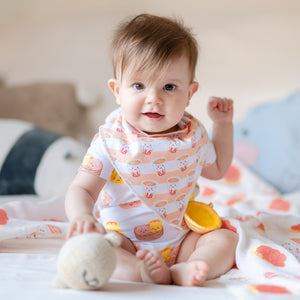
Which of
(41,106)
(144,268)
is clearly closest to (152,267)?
(144,268)

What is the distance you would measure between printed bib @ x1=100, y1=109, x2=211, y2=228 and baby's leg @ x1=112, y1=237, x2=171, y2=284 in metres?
0.17

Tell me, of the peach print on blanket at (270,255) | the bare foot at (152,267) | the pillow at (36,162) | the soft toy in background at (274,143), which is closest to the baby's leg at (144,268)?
the bare foot at (152,267)

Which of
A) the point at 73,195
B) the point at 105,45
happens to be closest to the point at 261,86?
the point at 105,45

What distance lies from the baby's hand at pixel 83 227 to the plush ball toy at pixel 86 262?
0.03m

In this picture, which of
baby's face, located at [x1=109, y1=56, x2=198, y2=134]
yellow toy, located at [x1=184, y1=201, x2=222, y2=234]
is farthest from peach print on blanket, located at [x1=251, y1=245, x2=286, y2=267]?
baby's face, located at [x1=109, y1=56, x2=198, y2=134]

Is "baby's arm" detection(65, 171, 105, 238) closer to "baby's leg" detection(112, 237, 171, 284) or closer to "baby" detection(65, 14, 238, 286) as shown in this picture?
"baby" detection(65, 14, 238, 286)

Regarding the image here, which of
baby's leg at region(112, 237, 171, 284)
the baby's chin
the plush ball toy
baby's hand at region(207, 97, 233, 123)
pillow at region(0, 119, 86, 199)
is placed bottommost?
pillow at region(0, 119, 86, 199)

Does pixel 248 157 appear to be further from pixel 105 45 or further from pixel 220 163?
pixel 105 45

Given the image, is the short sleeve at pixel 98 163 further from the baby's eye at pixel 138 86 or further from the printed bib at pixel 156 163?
the baby's eye at pixel 138 86

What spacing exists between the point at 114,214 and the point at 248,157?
101cm

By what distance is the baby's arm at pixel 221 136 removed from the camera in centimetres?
114

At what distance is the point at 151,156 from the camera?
3.19 ft

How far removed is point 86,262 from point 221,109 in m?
0.63

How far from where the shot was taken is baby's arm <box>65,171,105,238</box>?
76 cm
